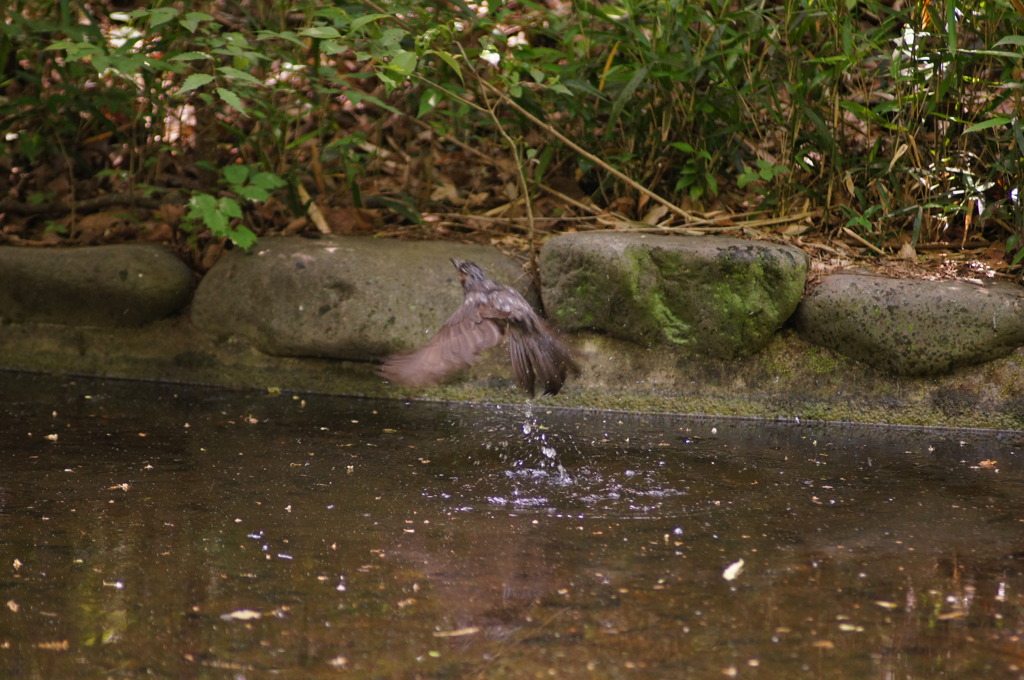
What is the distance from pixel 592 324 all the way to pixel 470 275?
83cm

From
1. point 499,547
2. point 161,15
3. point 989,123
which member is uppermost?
point 161,15

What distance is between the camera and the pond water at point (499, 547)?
2.47 meters

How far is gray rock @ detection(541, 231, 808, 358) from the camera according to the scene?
202 inches

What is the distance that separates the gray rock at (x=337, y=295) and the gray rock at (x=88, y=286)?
0.23 meters

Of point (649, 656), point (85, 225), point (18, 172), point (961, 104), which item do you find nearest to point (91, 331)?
point (85, 225)

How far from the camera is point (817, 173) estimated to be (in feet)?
19.3

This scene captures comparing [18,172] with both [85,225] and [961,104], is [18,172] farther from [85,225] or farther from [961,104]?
[961,104]

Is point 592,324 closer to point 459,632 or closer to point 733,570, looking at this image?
point 733,570

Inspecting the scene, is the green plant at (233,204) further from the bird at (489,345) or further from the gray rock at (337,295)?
the bird at (489,345)

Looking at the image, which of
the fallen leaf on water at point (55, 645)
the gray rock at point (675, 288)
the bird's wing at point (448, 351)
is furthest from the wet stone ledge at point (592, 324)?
the fallen leaf on water at point (55, 645)

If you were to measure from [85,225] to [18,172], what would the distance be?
873mm

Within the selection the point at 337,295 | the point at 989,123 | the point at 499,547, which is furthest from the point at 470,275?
the point at 989,123

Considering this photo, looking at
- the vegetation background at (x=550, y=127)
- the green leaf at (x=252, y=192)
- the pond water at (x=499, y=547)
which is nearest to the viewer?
the pond water at (x=499, y=547)

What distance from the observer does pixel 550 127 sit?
5.79 m
